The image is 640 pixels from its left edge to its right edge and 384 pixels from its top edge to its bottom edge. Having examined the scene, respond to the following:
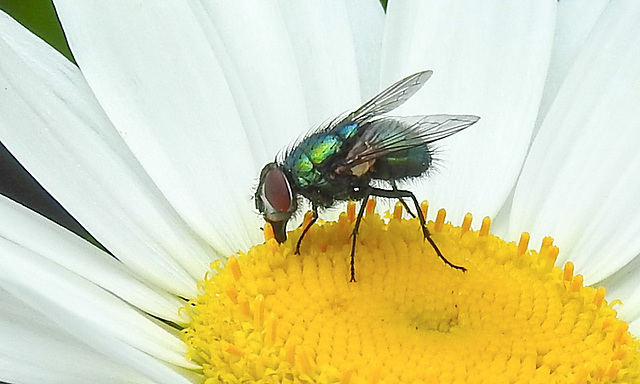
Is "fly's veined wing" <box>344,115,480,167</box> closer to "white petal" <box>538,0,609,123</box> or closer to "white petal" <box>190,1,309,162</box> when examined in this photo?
"white petal" <box>190,1,309,162</box>

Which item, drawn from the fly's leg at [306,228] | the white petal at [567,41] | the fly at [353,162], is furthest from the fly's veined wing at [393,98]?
the white petal at [567,41]

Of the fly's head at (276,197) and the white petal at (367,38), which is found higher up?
the white petal at (367,38)

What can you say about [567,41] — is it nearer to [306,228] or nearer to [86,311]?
[306,228]

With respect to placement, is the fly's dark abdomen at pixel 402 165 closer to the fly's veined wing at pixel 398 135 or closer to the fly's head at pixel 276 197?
the fly's veined wing at pixel 398 135

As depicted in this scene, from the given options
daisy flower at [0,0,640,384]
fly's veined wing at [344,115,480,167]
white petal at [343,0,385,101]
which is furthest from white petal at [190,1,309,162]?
fly's veined wing at [344,115,480,167]

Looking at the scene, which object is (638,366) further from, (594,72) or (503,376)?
(594,72)
